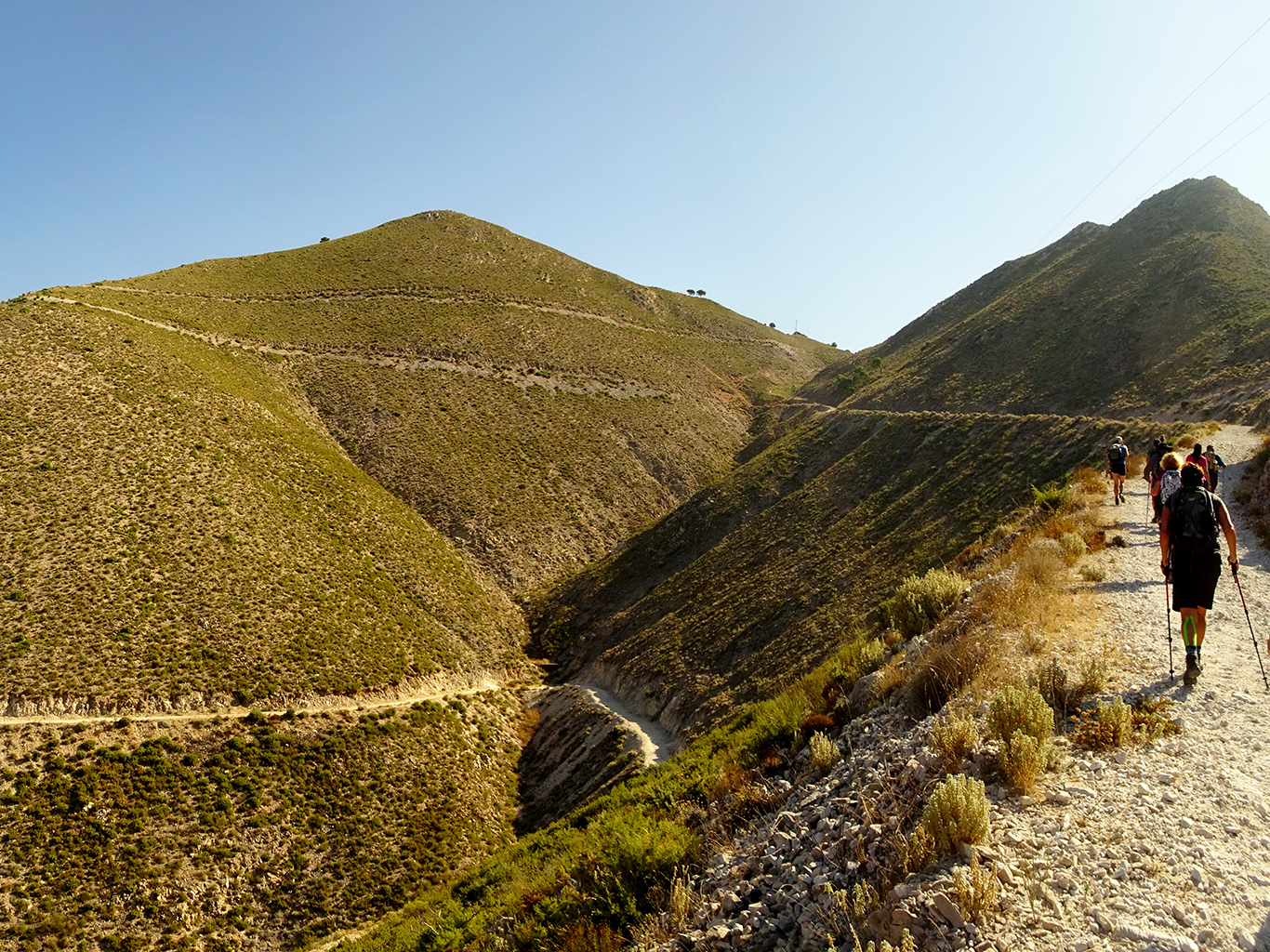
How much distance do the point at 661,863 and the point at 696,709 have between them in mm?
19548

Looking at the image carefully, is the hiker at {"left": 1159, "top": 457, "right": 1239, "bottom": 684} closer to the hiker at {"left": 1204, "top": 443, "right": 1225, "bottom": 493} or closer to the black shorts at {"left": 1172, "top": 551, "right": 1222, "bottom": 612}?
the black shorts at {"left": 1172, "top": 551, "right": 1222, "bottom": 612}

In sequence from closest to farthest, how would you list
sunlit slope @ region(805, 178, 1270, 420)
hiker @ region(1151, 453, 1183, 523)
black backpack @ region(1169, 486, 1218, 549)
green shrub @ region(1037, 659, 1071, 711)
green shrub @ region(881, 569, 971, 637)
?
green shrub @ region(1037, 659, 1071, 711), black backpack @ region(1169, 486, 1218, 549), hiker @ region(1151, 453, 1183, 523), green shrub @ region(881, 569, 971, 637), sunlit slope @ region(805, 178, 1270, 420)

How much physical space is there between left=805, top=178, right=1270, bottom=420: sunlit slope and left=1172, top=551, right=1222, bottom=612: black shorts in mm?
23750

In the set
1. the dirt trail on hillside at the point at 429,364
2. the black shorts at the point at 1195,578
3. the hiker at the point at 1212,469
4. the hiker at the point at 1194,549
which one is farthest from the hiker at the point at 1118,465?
the dirt trail on hillside at the point at 429,364

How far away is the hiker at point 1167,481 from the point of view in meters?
11.6

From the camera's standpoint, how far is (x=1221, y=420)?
96.7 ft

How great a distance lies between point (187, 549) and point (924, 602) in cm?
3018

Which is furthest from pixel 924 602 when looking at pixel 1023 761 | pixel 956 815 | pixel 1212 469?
pixel 1212 469

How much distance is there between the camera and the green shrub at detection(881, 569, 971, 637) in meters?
13.2

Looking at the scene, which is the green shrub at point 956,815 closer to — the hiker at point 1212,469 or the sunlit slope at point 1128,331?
the hiker at point 1212,469

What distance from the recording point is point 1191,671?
791 cm

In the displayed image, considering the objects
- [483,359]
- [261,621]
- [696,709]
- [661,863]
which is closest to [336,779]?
[261,621]

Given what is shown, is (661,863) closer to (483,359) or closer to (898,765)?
(898,765)

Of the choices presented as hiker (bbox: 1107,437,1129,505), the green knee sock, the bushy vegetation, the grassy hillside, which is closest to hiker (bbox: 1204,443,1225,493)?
hiker (bbox: 1107,437,1129,505)
